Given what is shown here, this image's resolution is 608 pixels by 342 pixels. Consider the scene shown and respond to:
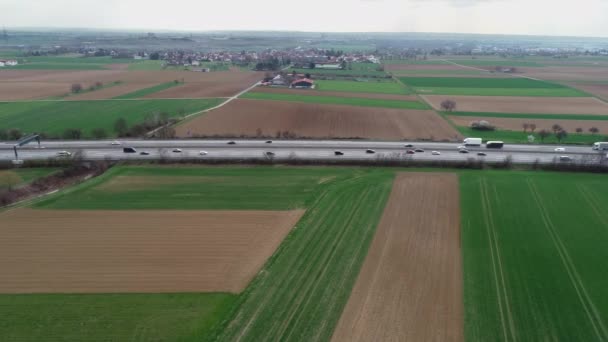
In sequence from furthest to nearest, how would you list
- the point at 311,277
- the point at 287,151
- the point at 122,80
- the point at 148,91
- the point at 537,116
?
the point at 122,80 < the point at 148,91 < the point at 537,116 < the point at 287,151 < the point at 311,277

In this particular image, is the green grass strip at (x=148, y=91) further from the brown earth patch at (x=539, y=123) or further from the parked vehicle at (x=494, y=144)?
the parked vehicle at (x=494, y=144)

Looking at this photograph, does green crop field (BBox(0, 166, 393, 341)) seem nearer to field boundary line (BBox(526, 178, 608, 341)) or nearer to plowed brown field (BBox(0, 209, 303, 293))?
plowed brown field (BBox(0, 209, 303, 293))

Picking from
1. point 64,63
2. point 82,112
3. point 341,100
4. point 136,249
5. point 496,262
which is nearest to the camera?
point 496,262

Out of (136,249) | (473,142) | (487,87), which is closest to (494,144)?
(473,142)

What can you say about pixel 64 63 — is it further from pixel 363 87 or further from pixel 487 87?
pixel 487 87

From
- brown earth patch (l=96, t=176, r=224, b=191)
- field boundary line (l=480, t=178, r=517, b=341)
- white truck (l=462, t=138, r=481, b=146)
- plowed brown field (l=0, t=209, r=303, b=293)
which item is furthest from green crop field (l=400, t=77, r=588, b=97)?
plowed brown field (l=0, t=209, r=303, b=293)

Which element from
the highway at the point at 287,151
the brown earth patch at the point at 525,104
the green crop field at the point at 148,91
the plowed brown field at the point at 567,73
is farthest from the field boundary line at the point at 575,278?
the plowed brown field at the point at 567,73

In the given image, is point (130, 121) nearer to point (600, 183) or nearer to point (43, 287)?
point (43, 287)
